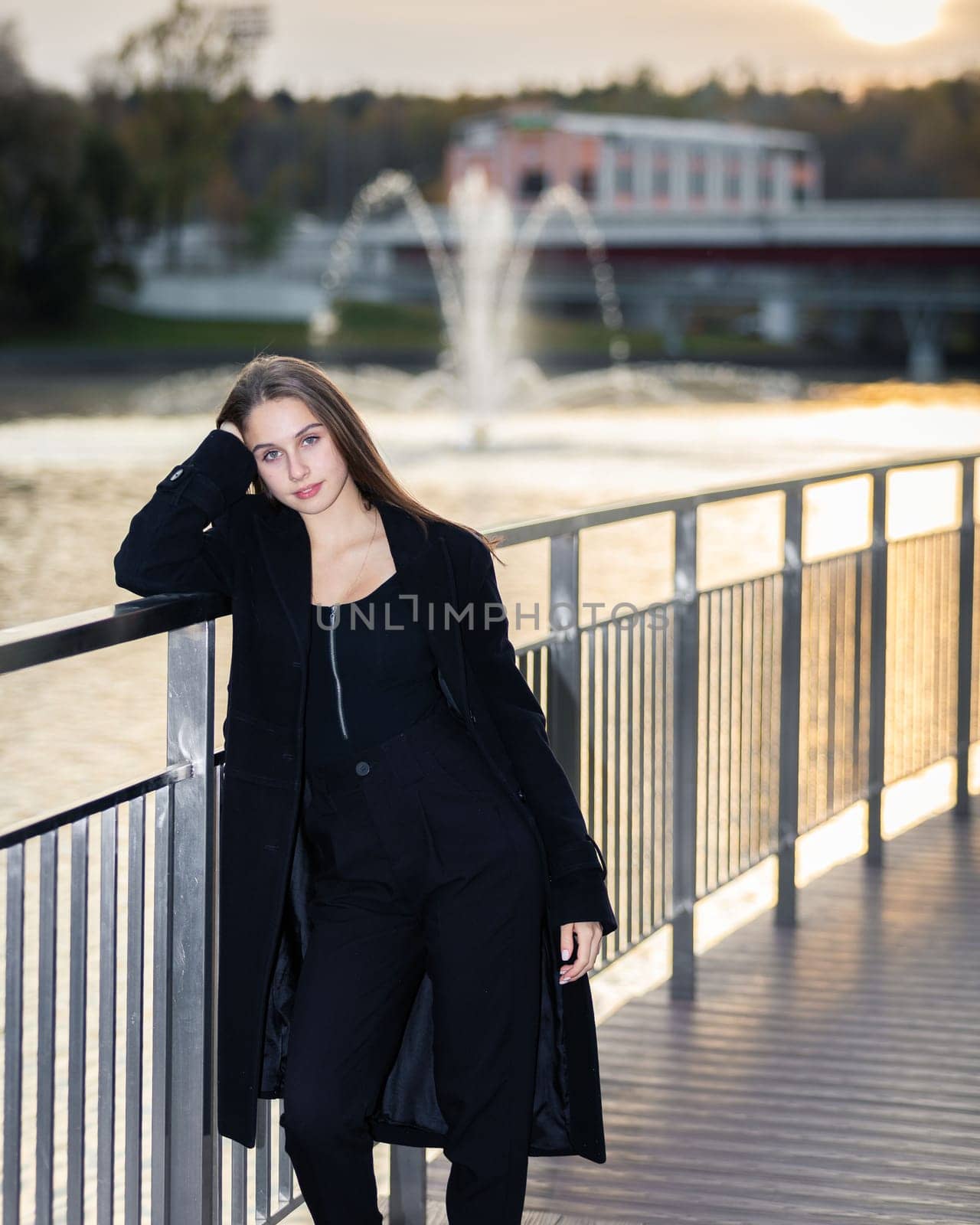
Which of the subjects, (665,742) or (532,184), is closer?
(665,742)

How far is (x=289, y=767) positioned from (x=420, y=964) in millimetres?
383

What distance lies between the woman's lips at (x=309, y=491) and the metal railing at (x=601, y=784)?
0.20m

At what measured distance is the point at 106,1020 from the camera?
102 inches

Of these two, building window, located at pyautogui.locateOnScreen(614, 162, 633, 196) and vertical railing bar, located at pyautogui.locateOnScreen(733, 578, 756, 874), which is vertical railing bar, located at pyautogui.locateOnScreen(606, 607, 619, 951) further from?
building window, located at pyautogui.locateOnScreen(614, 162, 633, 196)

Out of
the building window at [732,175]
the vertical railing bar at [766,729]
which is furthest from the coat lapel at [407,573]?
the building window at [732,175]

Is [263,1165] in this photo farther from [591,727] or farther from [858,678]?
[858,678]

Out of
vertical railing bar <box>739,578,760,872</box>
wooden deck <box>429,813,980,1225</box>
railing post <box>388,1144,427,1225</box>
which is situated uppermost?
vertical railing bar <box>739,578,760,872</box>

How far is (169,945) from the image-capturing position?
2.75 meters

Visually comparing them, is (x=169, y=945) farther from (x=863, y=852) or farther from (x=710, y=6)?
(x=710, y=6)

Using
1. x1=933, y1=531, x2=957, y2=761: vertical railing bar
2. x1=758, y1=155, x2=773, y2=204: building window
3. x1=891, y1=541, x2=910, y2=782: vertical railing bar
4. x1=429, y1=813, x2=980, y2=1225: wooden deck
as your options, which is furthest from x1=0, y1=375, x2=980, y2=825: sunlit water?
x1=758, y1=155, x2=773, y2=204: building window

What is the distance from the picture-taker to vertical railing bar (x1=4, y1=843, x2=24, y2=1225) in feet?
7.52

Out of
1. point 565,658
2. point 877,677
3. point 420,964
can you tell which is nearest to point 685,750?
point 565,658

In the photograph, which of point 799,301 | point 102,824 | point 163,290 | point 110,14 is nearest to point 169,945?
point 102,824

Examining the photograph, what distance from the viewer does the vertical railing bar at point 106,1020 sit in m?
2.52
